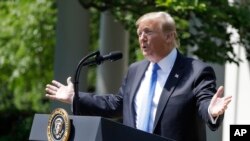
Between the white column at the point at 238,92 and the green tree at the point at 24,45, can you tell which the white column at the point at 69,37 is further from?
the green tree at the point at 24,45

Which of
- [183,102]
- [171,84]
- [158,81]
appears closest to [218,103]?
[183,102]

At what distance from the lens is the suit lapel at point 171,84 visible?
5.52m

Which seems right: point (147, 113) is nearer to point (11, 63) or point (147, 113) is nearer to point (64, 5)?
point (64, 5)

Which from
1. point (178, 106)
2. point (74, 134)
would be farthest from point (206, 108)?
point (74, 134)

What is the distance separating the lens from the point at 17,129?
586 inches

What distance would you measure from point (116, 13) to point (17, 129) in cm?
449

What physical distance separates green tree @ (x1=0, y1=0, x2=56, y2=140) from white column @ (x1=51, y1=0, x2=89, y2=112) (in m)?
3.27

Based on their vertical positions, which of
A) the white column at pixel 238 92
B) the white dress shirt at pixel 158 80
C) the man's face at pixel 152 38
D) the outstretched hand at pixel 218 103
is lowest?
the white column at pixel 238 92

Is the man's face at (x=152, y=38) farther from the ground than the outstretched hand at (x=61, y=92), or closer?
farther from the ground

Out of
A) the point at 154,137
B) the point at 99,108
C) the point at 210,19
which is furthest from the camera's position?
the point at 210,19

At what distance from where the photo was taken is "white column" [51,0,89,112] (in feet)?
39.1

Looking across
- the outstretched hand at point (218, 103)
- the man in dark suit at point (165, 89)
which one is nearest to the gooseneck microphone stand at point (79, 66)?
the man in dark suit at point (165, 89)

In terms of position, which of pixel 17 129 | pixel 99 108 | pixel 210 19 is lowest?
pixel 17 129

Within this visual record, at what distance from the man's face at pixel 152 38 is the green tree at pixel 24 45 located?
961 cm
